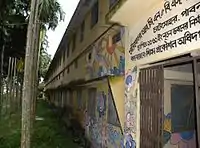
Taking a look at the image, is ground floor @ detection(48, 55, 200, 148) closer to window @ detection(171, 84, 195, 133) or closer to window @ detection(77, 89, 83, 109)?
window @ detection(171, 84, 195, 133)

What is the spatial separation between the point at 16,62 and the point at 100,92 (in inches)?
405

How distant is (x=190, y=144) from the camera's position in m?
6.55

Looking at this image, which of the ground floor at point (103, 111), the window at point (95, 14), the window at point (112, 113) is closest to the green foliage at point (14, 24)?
the window at point (95, 14)

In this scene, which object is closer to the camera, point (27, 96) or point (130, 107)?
point (27, 96)

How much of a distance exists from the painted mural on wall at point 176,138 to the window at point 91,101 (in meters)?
4.25

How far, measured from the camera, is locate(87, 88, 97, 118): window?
1052 cm

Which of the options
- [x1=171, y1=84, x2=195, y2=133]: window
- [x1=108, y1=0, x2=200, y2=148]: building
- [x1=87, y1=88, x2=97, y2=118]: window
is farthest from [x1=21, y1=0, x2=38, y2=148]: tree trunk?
[x1=87, y1=88, x2=97, y2=118]: window

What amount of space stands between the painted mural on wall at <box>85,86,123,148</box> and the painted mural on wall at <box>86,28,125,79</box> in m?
0.66

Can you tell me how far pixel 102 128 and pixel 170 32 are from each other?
4866 mm

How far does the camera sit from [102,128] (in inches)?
357

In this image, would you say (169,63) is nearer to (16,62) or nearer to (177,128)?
(177,128)

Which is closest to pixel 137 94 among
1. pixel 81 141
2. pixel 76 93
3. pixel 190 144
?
pixel 190 144

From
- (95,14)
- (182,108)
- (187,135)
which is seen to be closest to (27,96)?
(182,108)

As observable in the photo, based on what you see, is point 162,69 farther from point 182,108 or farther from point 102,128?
point 102,128
